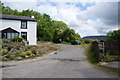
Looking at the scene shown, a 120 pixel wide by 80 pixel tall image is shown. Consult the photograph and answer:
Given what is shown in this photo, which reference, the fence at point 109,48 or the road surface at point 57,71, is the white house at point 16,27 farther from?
the fence at point 109,48

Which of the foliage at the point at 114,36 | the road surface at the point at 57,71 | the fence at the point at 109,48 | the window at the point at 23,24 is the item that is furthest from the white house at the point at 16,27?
the fence at the point at 109,48

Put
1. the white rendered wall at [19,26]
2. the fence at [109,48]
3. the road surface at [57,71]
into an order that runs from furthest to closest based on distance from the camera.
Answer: the white rendered wall at [19,26]
the fence at [109,48]
the road surface at [57,71]

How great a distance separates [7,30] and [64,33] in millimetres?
17870

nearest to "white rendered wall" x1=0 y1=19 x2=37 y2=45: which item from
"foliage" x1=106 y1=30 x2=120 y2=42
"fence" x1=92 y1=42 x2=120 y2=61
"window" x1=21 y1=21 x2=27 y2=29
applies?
"window" x1=21 y1=21 x2=27 y2=29

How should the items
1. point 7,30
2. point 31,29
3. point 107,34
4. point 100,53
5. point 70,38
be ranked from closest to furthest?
point 100,53 < point 107,34 < point 7,30 < point 31,29 < point 70,38

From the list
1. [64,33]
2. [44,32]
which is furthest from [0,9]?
[64,33]

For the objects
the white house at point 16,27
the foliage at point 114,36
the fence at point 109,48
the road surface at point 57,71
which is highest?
the white house at point 16,27

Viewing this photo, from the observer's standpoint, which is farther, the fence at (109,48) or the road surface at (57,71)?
the fence at (109,48)

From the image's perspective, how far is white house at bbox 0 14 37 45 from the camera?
22292mm

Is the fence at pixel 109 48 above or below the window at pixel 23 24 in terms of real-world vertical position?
below

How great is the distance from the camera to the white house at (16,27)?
2229cm

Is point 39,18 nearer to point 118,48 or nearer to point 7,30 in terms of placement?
point 7,30

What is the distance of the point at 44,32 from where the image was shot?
36.1 m

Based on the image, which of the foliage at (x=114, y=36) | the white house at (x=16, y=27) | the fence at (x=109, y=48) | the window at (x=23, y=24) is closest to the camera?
the fence at (x=109, y=48)
